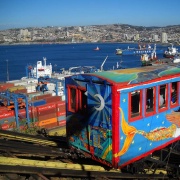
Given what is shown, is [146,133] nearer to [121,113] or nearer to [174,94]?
[121,113]

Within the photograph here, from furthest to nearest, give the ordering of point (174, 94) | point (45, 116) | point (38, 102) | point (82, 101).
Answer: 1. point (38, 102)
2. point (45, 116)
3. point (174, 94)
4. point (82, 101)

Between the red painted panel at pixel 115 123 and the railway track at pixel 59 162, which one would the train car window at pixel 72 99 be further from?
the red painted panel at pixel 115 123

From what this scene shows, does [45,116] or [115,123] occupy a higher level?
[115,123]

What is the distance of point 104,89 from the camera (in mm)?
6984

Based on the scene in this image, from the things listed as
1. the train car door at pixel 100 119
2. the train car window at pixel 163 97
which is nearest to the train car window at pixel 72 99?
the train car door at pixel 100 119

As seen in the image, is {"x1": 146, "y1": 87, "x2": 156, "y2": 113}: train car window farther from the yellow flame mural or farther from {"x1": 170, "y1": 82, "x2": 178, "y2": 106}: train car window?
{"x1": 170, "y1": 82, "x2": 178, "y2": 106}: train car window

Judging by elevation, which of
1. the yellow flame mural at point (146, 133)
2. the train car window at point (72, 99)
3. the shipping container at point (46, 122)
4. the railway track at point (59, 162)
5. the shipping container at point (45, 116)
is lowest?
the shipping container at point (46, 122)

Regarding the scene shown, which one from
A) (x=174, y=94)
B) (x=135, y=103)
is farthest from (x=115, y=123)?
(x=174, y=94)

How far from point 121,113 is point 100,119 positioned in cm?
64

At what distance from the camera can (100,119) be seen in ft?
23.8

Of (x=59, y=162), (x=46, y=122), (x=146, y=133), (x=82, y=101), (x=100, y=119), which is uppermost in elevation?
(x=82, y=101)

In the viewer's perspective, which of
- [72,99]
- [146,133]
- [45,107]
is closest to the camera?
[146,133]

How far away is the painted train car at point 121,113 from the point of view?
6.97 meters

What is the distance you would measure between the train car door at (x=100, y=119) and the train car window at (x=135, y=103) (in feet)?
2.37
